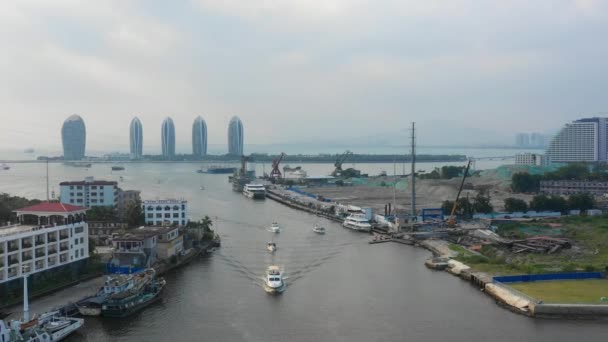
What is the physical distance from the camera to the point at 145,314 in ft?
19.2

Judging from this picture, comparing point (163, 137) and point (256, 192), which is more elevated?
point (163, 137)

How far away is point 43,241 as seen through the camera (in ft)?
21.0

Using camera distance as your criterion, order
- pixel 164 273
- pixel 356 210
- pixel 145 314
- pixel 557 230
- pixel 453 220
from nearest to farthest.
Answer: pixel 145 314 < pixel 164 273 < pixel 557 230 < pixel 453 220 < pixel 356 210

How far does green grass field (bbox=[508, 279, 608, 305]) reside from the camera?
5996mm

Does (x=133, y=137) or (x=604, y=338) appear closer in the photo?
(x=604, y=338)

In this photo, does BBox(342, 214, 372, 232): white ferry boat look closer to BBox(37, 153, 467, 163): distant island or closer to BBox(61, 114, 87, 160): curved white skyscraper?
BBox(37, 153, 467, 163): distant island

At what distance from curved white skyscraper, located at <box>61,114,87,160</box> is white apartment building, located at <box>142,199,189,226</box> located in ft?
149

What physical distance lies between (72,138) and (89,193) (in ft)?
144

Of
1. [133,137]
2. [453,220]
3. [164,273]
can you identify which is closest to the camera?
[164,273]

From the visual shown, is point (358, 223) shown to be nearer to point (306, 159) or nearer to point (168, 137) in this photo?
point (306, 159)

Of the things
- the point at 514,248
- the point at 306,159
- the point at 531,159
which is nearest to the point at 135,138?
the point at 306,159

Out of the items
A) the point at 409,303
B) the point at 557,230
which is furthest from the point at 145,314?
the point at 557,230

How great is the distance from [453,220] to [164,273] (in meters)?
6.09

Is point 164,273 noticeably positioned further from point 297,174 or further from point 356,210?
point 297,174
